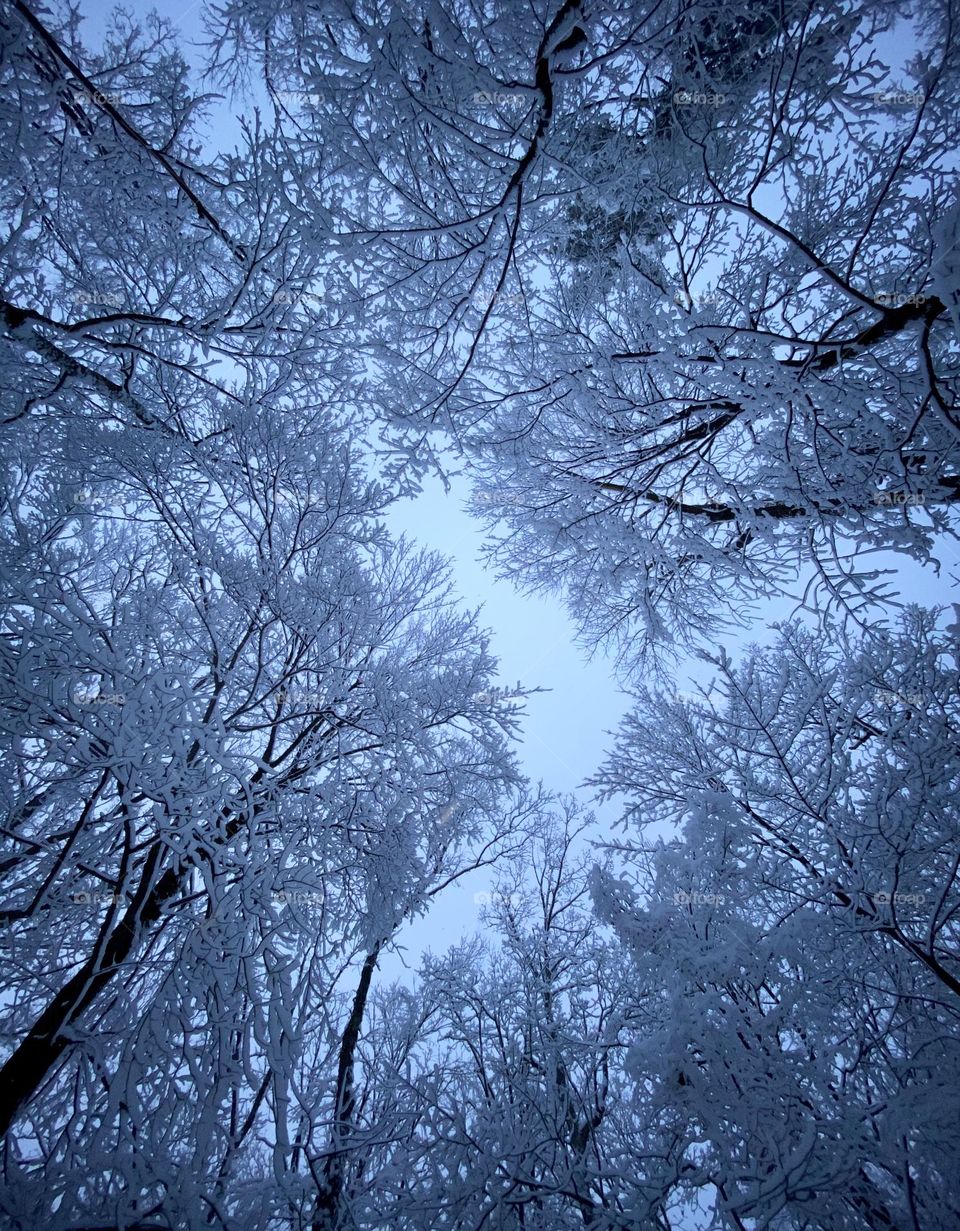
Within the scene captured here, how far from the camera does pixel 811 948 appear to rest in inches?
92.2

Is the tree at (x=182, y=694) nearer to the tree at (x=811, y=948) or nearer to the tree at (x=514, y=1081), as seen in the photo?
the tree at (x=514, y=1081)

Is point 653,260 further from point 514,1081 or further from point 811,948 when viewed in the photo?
point 514,1081

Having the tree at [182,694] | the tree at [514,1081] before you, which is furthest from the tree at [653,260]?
the tree at [514,1081]

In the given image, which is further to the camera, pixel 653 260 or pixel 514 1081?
pixel 653 260

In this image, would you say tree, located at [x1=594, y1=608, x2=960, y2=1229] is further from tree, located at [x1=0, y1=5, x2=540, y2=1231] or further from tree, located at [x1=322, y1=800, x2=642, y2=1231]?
tree, located at [x1=0, y1=5, x2=540, y2=1231]

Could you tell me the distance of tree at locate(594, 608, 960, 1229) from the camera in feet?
4.95

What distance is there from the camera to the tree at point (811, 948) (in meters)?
1.51

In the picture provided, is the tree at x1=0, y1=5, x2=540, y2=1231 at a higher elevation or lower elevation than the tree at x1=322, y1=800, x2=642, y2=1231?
higher

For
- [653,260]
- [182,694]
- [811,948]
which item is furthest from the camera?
[653,260]

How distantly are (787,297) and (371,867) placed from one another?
4.88 meters


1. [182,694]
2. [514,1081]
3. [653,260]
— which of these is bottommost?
[514,1081]

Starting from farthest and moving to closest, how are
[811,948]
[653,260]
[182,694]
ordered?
1. [653,260]
2. [811,948]
3. [182,694]

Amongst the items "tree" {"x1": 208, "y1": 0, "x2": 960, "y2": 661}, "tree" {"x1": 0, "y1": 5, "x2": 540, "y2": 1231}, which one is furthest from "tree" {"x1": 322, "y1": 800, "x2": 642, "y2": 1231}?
"tree" {"x1": 208, "y1": 0, "x2": 960, "y2": 661}

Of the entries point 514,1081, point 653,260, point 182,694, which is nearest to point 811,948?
point 514,1081
